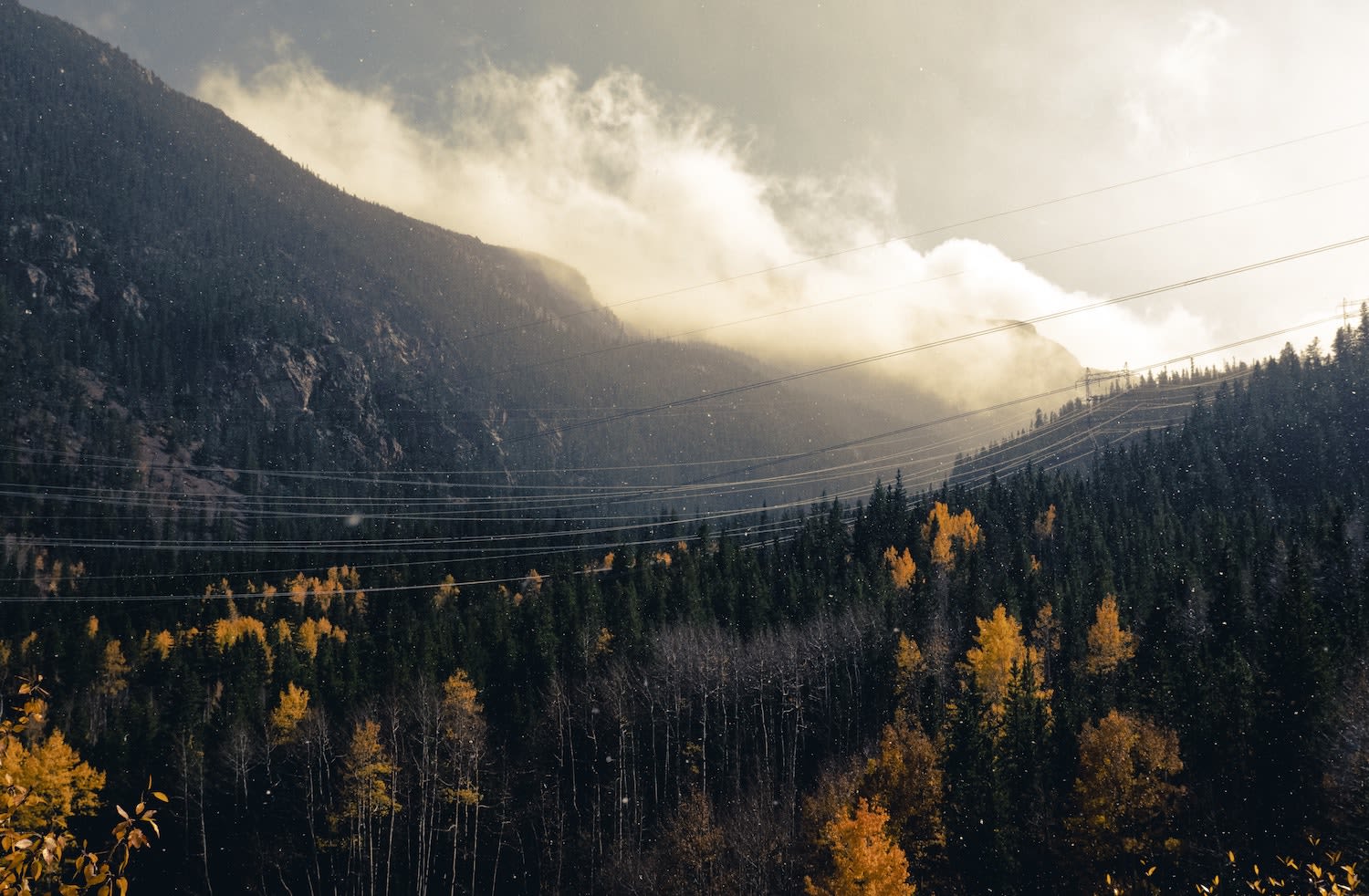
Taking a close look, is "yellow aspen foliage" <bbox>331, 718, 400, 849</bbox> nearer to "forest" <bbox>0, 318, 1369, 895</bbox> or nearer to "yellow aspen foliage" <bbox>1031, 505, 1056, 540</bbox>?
"forest" <bbox>0, 318, 1369, 895</bbox>

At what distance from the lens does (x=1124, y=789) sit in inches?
1815

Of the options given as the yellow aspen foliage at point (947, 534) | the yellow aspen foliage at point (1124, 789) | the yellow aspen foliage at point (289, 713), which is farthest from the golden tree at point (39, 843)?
the yellow aspen foliage at point (947, 534)

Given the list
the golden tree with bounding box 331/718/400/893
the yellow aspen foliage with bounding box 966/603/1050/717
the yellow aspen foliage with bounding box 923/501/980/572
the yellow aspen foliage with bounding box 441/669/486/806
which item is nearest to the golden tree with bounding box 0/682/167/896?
the golden tree with bounding box 331/718/400/893

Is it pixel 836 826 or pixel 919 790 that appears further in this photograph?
pixel 919 790

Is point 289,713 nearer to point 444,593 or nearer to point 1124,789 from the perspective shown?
point 444,593

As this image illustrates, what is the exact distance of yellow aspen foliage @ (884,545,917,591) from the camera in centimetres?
10831

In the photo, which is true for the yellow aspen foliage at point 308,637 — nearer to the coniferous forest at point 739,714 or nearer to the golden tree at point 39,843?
the coniferous forest at point 739,714

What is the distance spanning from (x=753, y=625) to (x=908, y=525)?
45.0 meters

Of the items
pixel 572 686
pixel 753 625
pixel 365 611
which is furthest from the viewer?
pixel 365 611

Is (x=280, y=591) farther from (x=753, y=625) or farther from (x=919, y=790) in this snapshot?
(x=919, y=790)

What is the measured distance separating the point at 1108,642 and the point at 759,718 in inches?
1366

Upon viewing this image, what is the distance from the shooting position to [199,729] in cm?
7456

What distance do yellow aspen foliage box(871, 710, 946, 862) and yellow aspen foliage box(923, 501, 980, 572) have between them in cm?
6644

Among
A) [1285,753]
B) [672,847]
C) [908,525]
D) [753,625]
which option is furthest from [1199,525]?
[672,847]
